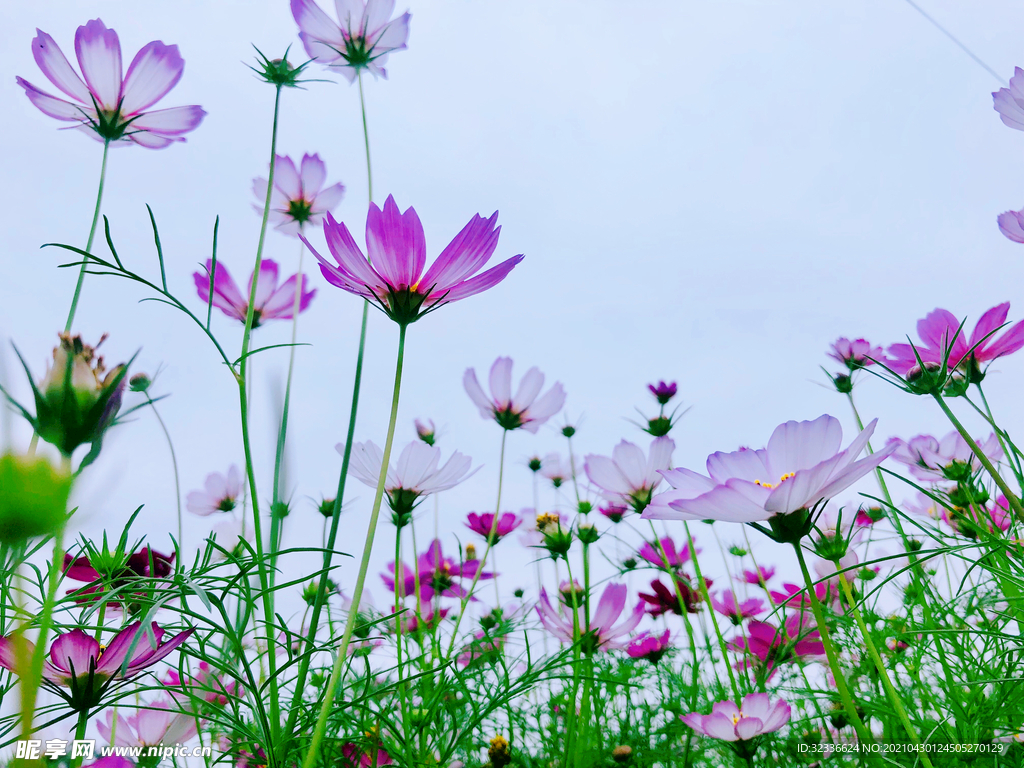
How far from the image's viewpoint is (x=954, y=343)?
63cm

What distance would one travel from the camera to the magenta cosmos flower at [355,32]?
785 millimetres

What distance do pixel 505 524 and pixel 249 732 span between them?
2.57 feet

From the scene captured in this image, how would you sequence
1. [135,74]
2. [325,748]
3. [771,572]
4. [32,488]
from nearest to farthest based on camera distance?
[32,488], [325,748], [135,74], [771,572]

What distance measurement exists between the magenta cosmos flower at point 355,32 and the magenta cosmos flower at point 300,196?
21 cm

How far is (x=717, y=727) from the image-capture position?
66 cm

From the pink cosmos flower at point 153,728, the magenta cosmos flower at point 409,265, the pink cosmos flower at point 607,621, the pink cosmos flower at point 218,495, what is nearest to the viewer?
the magenta cosmos flower at point 409,265

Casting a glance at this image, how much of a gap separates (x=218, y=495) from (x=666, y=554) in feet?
3.05

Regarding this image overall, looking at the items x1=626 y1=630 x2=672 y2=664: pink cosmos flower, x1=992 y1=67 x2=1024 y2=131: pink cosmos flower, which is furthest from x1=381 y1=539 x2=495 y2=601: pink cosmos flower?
x1=992 y1=67 x2=1024 y2=131: pink cosmos flower

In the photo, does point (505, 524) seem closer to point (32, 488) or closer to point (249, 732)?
point (249, 732)

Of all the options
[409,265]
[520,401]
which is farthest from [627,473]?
[409,265]

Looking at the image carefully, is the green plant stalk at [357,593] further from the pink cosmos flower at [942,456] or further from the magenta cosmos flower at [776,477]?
the pink cosmos flower at [942,456]

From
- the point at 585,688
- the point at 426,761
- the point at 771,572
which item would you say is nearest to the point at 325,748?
the point at 426,761

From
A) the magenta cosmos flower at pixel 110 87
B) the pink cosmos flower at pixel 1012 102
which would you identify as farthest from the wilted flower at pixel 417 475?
the pink cosmos flower at pixel 1012 102

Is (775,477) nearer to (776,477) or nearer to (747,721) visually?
(776,477)
